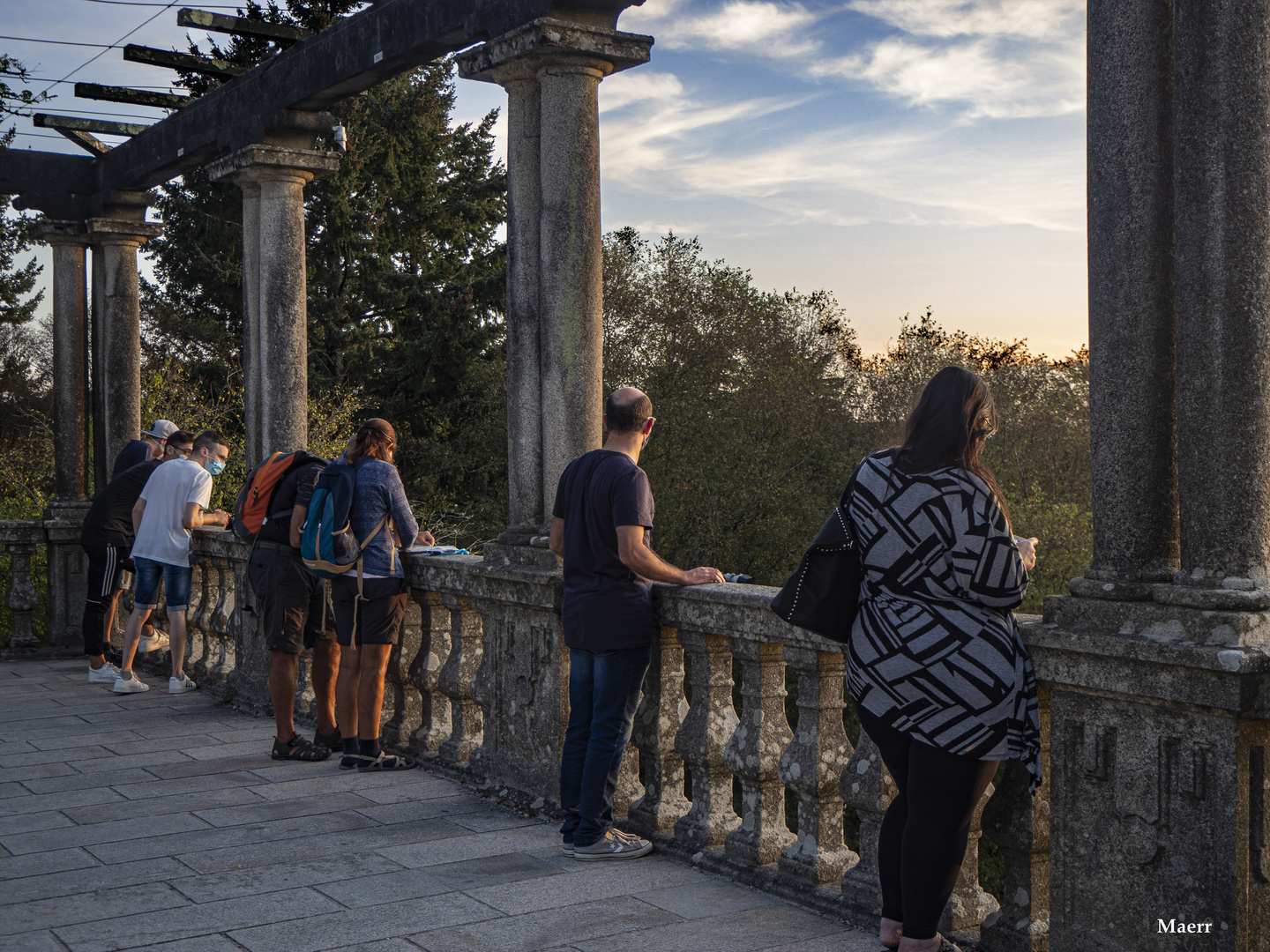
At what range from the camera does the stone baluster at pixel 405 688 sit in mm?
6605

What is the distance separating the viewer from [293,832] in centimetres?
508

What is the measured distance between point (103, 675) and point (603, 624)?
5.99 meters

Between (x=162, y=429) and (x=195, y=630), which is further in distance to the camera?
(x=195, y=630)

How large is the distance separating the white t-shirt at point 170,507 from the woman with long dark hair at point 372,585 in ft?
8.33

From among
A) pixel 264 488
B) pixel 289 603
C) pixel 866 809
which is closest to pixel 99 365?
pixel 264 488

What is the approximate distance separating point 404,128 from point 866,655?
24.4 meters

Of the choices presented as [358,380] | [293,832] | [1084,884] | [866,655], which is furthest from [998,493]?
[358,380]

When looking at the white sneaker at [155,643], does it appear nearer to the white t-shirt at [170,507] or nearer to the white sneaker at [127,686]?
the white sneaker at [127,686]

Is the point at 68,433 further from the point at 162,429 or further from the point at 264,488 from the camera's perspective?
the point at 264,488

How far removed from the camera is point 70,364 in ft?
36.6

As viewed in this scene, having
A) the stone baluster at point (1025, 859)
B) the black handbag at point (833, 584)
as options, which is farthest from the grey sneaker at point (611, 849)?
the black handbag at point (833, 584)

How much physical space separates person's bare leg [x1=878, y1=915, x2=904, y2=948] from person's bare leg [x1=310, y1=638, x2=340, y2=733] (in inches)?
148

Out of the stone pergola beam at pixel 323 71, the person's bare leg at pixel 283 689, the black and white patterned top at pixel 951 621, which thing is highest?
the stone pergola beam at pixel 323 71

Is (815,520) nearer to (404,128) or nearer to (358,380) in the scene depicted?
(358,380)
